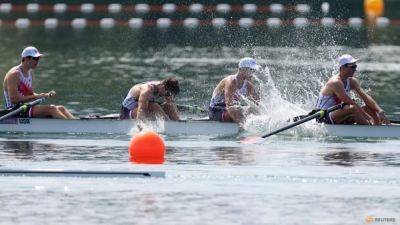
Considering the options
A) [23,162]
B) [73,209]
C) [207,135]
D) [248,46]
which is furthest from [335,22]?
[73,209]

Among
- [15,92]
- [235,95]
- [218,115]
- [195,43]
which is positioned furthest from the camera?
[195,43]

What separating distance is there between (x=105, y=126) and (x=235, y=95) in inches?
90.2

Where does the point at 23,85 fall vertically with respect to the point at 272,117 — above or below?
above

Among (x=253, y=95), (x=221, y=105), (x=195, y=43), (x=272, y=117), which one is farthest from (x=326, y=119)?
(x=195, y=43)

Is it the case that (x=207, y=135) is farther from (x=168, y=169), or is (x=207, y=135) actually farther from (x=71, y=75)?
(x=71, y=75)

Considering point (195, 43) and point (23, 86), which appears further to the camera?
point (195, 43)

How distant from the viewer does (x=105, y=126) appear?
23.2 m

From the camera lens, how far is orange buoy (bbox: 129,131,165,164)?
19547mm

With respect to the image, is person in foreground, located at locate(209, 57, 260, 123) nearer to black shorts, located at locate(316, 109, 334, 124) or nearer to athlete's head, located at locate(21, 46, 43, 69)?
black shorts, located at locate(316, 109, 334, 124)

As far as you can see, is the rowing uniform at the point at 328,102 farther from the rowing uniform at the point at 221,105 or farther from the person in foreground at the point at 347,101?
the rowing uniform at the point at 221,105

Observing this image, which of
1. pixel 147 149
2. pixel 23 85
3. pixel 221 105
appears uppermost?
pixel 23 85

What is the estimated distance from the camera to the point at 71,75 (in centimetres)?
3772

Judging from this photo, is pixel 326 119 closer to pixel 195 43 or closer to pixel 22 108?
pixel 22 108

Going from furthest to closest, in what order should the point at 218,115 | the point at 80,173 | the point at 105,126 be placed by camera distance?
the point at 218,115 < the point at 105,126 < the point at 80,173
